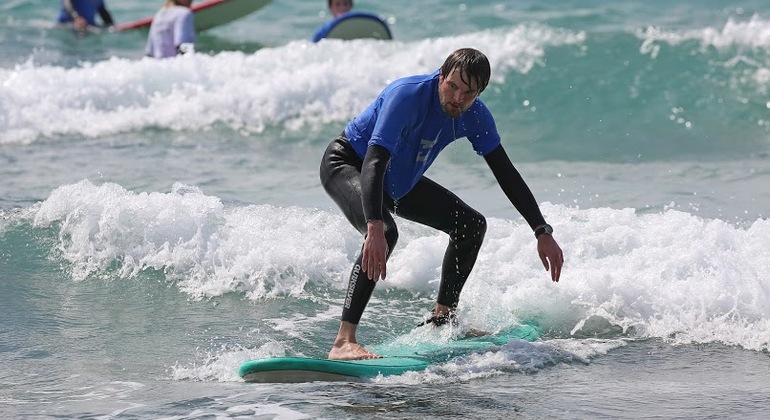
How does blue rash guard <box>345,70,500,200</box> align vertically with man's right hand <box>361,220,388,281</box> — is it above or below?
above

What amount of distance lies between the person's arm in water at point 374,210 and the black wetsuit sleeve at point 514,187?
608 mm

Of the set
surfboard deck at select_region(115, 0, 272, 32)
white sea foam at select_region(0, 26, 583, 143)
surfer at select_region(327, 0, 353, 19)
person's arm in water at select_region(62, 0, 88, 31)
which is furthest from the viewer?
person's arm in water at select_region(62, 0, 88, 31)

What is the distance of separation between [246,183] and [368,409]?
525 centimetres

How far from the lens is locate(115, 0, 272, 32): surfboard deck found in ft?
56.5

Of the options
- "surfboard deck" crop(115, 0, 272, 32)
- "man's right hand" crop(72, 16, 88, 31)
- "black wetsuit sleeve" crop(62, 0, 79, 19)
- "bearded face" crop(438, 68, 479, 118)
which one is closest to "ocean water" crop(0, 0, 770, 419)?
"bearded face" crop(438, 68, 479, 118)

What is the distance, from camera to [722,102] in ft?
40.4

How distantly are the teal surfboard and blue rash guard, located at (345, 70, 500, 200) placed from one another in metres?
0.72

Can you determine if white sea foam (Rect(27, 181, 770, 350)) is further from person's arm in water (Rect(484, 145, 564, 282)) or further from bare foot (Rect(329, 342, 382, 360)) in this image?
bare foot (Rect(329, 342, 382, 360))

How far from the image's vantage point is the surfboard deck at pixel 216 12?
1723 cm

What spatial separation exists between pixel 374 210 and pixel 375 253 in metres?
0.19

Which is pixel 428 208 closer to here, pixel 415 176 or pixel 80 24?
pixel 415 176

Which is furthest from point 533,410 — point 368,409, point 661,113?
point 661,113

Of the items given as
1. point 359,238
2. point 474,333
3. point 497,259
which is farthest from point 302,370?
point 359,238

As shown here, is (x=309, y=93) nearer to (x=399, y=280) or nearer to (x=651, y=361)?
(x=399, y=280)
